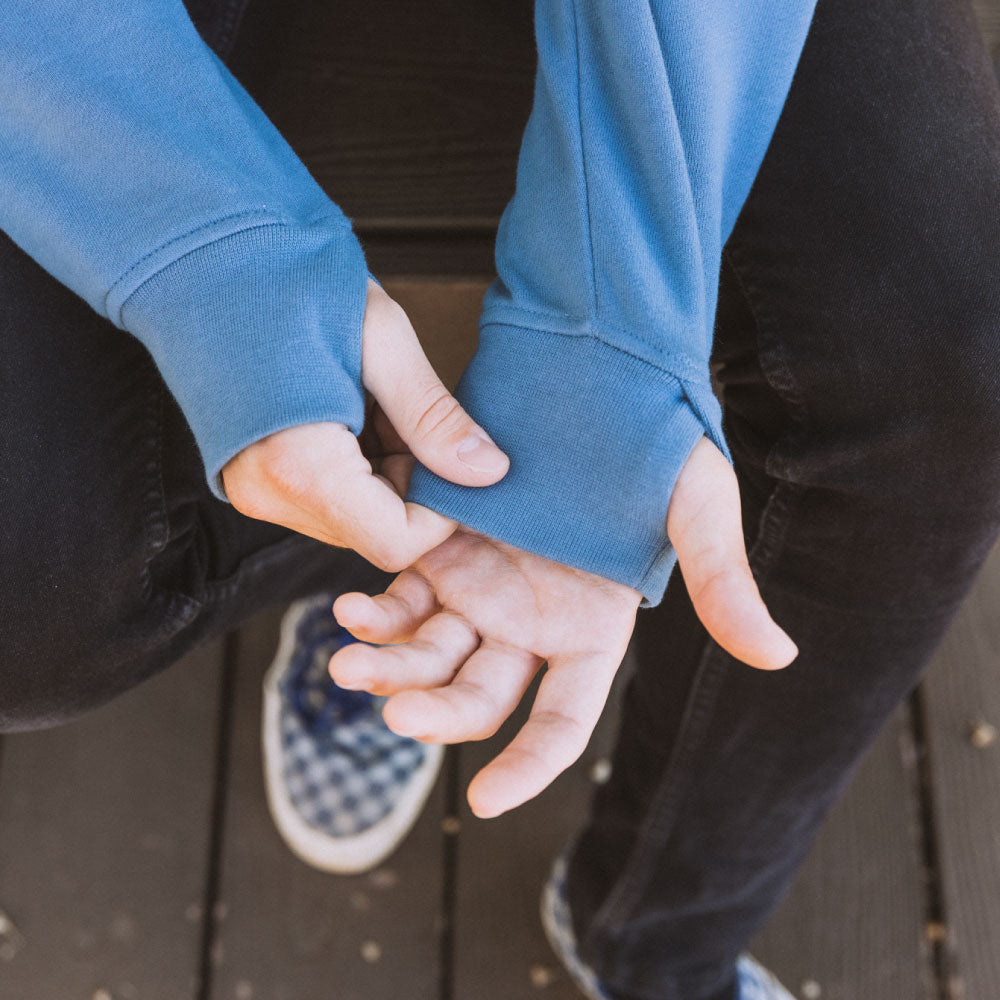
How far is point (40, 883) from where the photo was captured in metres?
1.07

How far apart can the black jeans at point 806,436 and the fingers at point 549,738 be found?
0.21m

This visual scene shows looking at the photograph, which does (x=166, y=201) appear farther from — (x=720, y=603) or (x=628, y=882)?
(x=628, y=882)

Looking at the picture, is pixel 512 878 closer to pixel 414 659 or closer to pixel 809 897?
pixel 809 897

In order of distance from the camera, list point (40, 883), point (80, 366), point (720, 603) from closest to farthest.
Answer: point (720, 603)
point (80, 366)
point (40, 883)

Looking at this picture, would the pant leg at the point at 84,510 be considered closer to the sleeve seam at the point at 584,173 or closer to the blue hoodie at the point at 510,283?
the blue hoodie at the point at 510,283

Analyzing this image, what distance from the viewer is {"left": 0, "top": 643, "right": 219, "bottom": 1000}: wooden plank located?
103cm

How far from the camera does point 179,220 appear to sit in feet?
1.72

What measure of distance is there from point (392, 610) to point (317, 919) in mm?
659

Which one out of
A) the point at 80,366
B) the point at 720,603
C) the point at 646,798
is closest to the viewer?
the point at 720,603

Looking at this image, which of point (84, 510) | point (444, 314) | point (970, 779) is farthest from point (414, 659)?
point (970, 779)

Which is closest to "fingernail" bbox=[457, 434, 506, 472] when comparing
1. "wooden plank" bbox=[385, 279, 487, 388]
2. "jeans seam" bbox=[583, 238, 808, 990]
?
"jeans seam" bbox=[583, 238, 808, 990]

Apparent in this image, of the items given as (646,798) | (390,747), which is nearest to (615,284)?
(646,798)

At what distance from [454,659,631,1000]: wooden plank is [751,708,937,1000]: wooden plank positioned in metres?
0.25

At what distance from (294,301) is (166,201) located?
96mm
